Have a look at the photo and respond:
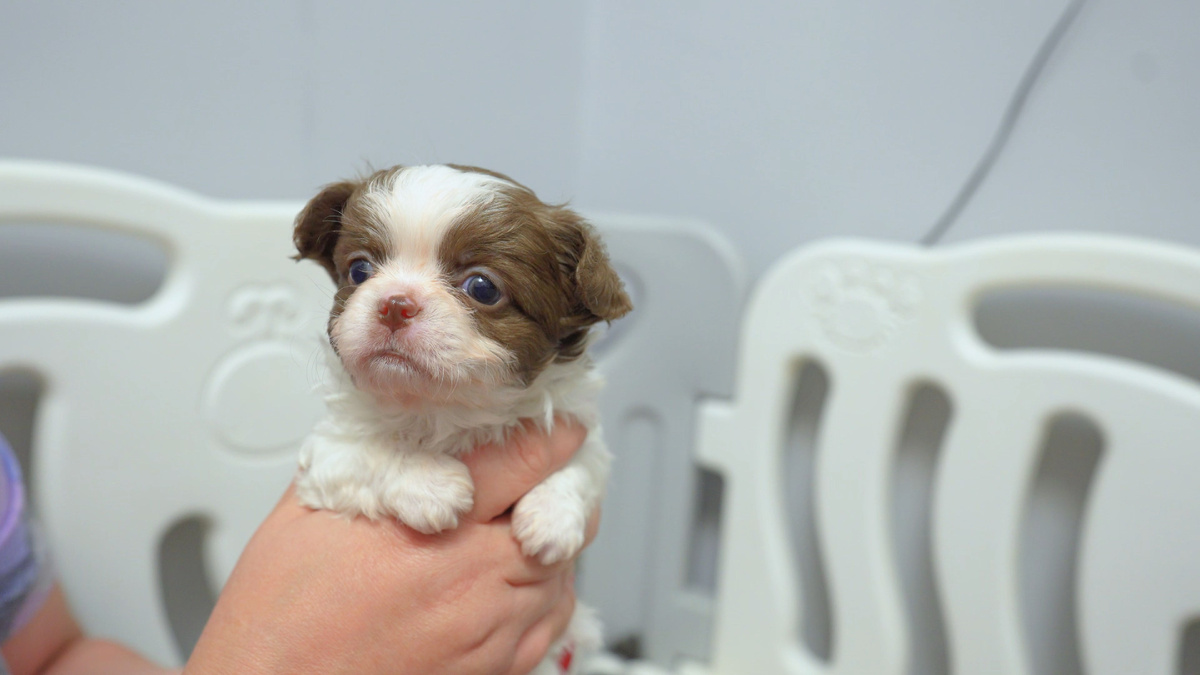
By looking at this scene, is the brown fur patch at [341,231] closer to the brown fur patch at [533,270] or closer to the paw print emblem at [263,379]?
the brown fur patch at [533,270]

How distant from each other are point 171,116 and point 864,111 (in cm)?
136

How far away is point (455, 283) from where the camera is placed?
0.86m

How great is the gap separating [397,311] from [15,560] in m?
0.82

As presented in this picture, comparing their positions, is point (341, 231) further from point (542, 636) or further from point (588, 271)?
point (542, 636)

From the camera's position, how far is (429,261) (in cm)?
86

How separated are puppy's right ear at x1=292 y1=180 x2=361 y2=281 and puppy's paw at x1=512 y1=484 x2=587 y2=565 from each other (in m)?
0.38

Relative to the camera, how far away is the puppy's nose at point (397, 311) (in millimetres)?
792

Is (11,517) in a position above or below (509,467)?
below

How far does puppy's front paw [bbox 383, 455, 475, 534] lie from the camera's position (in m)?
0.92

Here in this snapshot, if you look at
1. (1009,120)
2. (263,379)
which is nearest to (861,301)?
(1009,120)

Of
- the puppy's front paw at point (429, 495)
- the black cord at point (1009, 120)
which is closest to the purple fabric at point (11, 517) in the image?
the puppy's front paw at point (429, 495)

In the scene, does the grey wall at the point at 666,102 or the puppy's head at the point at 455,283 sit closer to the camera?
the puppy's head at the point at 455,283

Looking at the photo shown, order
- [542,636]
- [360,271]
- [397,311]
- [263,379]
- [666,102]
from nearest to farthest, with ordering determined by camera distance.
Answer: [397,311] → [360,271] → [542,636] → [263,379] → [666,102]

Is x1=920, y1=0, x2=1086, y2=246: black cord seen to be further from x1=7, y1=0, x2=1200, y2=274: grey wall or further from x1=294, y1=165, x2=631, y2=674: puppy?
x1=294, y1=165, x2=631, y2=674: puppy
